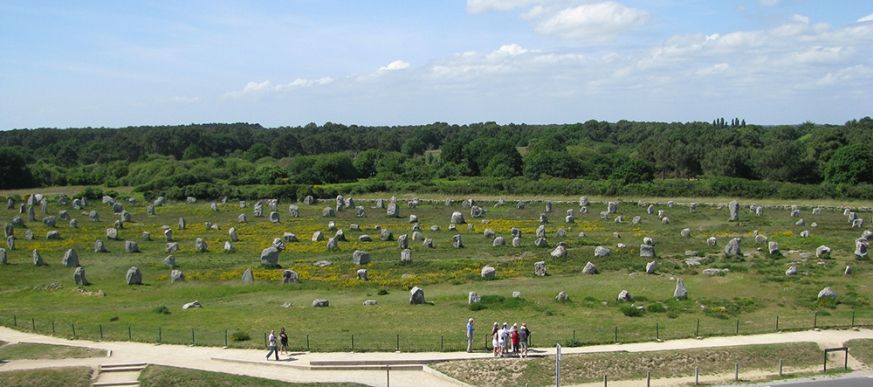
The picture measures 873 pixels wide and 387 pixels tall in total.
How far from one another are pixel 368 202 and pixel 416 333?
73.7m

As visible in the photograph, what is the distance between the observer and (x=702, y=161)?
14138cm

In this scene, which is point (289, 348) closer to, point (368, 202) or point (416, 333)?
Result: point (416, 333)

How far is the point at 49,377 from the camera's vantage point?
31.7 metres

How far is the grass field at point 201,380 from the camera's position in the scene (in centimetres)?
3069

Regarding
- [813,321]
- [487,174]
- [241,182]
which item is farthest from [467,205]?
[813,321]

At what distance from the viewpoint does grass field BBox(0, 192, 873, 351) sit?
39.0 meters

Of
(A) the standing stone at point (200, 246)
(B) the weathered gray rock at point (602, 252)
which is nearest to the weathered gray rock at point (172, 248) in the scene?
(A) the standing stone at point (200, 246)

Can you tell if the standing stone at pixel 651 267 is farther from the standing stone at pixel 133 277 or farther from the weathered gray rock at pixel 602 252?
the standing stone at pixel 133 277

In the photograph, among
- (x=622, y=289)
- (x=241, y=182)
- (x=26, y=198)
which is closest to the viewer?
(x=622, y=289)

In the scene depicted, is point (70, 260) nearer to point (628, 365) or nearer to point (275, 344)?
point (275, 344)

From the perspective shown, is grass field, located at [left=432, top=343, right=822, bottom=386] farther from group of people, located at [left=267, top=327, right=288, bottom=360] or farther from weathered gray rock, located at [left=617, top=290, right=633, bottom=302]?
weathered gray rock, located at [left=617, top=290, right=633, bottom=302]

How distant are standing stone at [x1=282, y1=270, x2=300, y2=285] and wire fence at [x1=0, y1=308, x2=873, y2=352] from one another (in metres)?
13.0

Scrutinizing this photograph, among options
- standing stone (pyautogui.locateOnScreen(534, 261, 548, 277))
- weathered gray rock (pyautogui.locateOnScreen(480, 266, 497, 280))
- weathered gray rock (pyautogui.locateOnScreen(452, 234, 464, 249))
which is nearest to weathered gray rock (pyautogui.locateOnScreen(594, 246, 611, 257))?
standing stone (pyautogui.locateOnScreen(534, 261, 548, 277))

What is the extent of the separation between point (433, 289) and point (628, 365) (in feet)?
64.0
